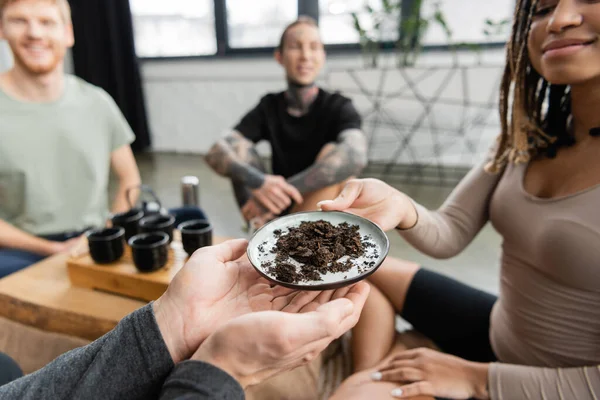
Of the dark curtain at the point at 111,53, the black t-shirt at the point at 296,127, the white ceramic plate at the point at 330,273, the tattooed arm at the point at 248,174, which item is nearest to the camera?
the white ceramic plate at the point at 330,273

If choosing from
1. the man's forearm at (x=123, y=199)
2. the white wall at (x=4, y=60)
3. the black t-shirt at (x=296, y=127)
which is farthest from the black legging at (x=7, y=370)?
the white wall at (x=4, y=60)

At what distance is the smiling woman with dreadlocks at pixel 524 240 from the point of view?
868mm

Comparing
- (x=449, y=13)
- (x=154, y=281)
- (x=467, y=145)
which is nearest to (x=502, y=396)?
(x=154, y=281)

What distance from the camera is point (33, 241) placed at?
5.19 feet

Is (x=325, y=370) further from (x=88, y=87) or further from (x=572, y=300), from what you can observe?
(x=88, y=87)

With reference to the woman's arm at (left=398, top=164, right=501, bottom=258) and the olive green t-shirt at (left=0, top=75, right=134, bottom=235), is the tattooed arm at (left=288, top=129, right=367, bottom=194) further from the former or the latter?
the olive green t-shirt at (left=0, top=75, right=134, bottom=235)

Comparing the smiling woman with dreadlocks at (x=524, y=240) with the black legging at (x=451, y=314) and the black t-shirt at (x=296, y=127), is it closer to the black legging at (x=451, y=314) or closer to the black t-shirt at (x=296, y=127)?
the black legging at (x=451, y=314)

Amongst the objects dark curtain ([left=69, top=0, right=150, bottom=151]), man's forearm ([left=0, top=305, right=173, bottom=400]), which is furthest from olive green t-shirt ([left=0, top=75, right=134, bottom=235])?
dark curtain ([left=69, top=0, right=150, bottom=151])

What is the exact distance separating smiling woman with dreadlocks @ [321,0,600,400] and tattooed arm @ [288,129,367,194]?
0.65m

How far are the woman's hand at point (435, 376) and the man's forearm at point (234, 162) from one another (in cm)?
102

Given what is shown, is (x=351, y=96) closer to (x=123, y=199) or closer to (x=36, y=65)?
(x=123, y=199)

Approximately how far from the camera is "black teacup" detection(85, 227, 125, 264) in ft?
4.08

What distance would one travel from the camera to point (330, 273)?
0.80 m

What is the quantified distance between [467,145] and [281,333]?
3.43 metres
